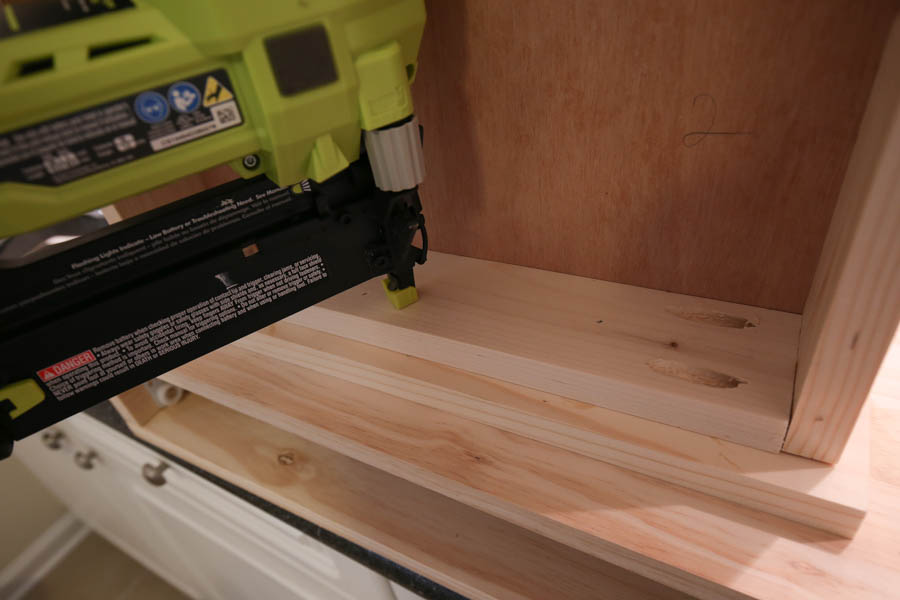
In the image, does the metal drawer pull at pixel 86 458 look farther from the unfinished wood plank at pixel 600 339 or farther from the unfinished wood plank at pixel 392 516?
the unfinished wood plank at pixel 600 339

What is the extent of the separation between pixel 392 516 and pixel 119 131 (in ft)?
1.68

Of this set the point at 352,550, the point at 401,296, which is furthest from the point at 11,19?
the point at 352,550

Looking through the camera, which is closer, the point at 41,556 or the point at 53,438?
the point at 53,438

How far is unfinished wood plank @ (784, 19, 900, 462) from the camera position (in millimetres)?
338

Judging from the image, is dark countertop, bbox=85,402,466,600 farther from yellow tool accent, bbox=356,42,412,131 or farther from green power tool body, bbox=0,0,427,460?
yellow tool accent, bbox=356,42,412,131

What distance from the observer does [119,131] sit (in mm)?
376

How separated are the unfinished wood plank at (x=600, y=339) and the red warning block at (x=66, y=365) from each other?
0.27m

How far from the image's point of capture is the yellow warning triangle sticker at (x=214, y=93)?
15.5 inches

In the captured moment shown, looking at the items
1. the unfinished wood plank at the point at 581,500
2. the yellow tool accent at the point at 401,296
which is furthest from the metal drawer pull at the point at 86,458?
the yellow tool accent at the point at 401,296

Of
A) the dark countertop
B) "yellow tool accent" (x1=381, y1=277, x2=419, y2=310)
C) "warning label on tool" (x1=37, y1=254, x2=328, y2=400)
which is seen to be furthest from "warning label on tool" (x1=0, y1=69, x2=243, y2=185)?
the dark countertop

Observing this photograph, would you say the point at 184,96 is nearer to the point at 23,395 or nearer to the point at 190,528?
the point at 23,395

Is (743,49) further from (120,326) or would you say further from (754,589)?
(120,326)

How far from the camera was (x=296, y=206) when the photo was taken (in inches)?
20.7

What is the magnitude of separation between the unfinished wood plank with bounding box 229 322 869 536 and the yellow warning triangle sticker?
34cm
